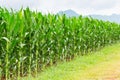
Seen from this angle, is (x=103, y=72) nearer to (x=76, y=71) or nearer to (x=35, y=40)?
(x=76, y=71)

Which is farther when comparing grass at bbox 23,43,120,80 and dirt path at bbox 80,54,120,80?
dirt path at bbox 80,54,120,80

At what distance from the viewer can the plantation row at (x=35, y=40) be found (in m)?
9.78

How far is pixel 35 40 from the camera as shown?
1152cm

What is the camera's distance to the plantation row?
32.1 feet

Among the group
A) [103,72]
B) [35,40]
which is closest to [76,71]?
[103,72]

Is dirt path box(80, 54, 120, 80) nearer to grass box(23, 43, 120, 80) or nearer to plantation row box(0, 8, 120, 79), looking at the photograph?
grass box(23, 43, 120, 80)

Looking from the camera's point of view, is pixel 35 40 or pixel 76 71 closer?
pixel 35 40

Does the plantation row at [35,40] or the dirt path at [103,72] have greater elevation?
the plantation row at [35,40]

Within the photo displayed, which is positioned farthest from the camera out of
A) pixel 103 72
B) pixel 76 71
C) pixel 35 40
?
pixel 76 71

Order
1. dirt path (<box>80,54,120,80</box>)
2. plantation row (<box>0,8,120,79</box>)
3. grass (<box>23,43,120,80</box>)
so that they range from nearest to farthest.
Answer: plantation row (<box>0,8,120,79</box>)
grass (<box>23,43,120,80</box>)
dirt path (<box>80,54,120,80</box>)

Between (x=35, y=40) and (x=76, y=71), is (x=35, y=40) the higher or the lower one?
the higher one

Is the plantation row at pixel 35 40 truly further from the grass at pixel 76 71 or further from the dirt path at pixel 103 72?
the dirt path at pixel 103 72

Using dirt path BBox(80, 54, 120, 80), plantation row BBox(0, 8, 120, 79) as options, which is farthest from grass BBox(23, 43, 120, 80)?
plantation row BBox(0, 8, 120, 79)

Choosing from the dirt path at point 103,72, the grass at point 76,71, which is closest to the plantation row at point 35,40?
the grass at point 76,71
